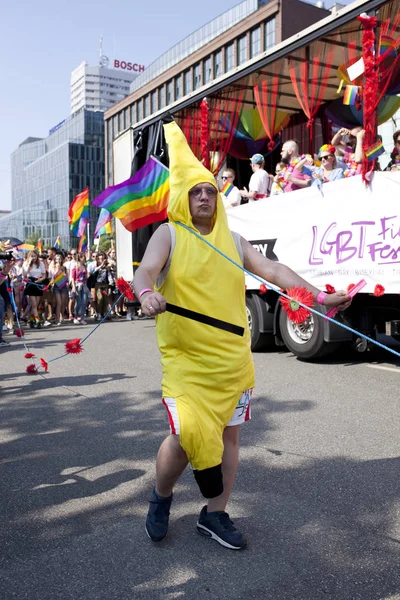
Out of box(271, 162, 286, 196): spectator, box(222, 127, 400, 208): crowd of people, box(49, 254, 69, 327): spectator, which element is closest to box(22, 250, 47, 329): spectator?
box(49, 254, 69, 327): spectator

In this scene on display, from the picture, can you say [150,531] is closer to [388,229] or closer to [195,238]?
[195,238]

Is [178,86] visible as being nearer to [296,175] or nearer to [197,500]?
[296,175]

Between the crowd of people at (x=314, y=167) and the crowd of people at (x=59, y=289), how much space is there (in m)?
6.90

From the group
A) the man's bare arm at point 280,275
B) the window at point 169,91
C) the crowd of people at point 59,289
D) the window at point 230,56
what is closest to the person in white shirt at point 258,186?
the man's bare arm at point 280,275

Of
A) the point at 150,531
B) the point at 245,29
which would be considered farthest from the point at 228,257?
the point at 245,29

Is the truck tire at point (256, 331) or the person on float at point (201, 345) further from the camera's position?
the truck tire at point (256, 331)

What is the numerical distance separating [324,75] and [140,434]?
6.22m

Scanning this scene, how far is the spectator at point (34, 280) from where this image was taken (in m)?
14.6

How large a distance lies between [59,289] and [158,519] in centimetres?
1317

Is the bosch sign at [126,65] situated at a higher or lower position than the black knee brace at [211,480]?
higher

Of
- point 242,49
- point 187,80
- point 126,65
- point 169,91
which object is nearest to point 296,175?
point 242,49

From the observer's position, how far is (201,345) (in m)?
2.71

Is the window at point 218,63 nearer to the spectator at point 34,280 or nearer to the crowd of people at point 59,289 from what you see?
the crowd of people at point 59,289

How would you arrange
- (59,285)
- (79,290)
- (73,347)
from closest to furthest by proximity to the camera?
(73,347)
(59,285)
(79,290)
